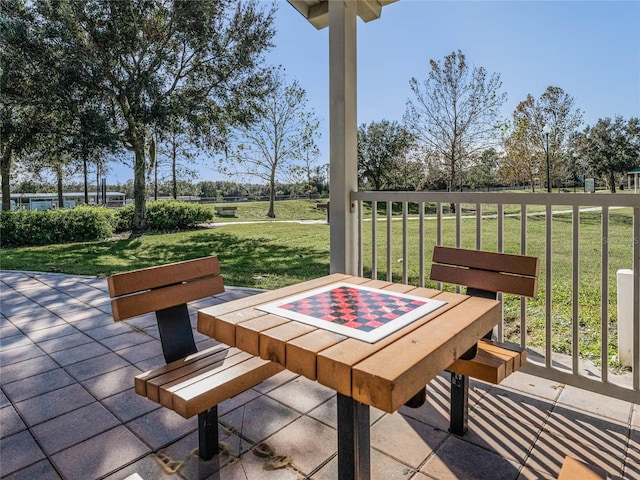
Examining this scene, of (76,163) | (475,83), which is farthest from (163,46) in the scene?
(475,83)

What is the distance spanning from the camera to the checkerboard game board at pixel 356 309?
1.10 m

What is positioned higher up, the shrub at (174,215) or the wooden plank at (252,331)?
the shrub at (174,215)

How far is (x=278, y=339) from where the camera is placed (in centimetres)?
102

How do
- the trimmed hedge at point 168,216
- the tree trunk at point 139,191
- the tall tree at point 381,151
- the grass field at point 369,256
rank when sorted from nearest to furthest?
the grass field at point 369,256 < the tall tree at point 381,151 < the tree trunk at point 139,191 < the trimmed hedge at point 168,216

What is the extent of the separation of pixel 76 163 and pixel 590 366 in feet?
36.6

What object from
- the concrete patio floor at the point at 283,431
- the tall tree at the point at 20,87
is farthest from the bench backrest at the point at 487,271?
the tall tree at the point at 20,87

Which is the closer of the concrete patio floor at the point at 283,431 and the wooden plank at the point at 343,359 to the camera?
the wooden plank at the point at 343,359

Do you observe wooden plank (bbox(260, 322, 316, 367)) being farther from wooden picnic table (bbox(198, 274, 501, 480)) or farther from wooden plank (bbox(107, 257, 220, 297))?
wooden plank (bbox(107, 257, 220, 297))

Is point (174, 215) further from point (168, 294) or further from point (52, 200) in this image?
point (168, 294)

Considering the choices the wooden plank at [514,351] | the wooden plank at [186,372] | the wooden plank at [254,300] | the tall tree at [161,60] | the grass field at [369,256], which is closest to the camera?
the wooden plank at [254,300]

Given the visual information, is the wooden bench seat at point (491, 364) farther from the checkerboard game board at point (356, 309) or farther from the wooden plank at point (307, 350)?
the wooden plank at point (307, 350)

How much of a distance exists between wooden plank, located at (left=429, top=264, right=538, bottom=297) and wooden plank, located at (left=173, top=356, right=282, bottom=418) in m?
0.91

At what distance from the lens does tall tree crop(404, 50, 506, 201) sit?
5.73 m

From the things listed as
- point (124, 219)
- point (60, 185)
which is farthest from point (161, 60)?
point (60, 185)
